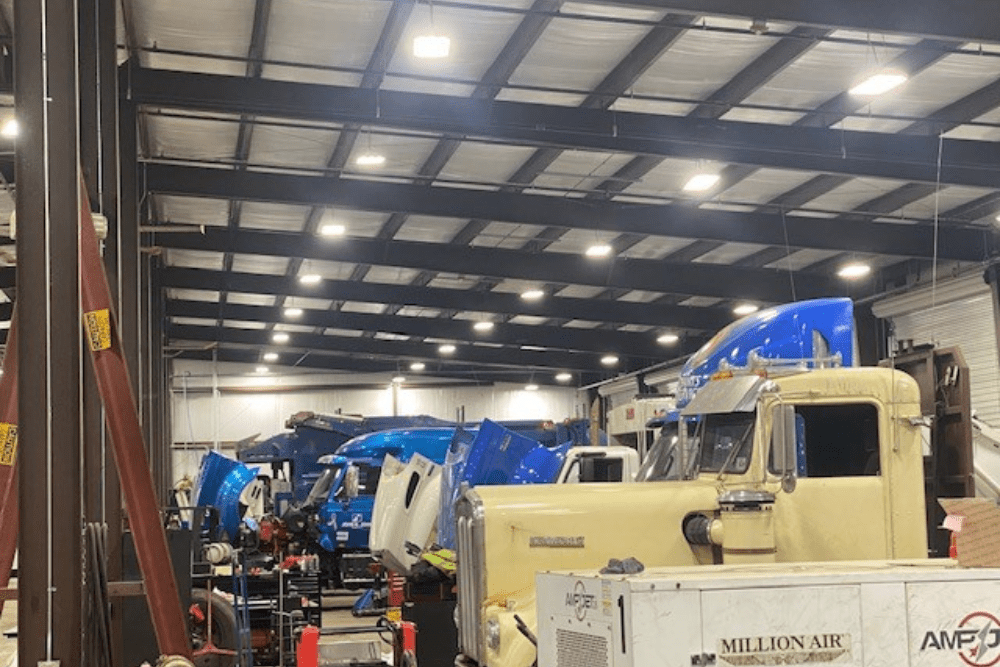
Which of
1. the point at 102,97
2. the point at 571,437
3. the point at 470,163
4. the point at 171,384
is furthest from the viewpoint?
the point at 171,384

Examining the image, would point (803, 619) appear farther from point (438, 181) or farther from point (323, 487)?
point (323, 487)

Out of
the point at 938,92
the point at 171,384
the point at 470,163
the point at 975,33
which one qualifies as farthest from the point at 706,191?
the point at 171,384

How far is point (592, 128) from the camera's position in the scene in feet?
52.5

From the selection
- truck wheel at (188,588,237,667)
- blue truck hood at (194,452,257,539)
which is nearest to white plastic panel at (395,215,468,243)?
blue truck hood at (194,452,257,539)

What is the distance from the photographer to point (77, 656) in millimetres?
6879

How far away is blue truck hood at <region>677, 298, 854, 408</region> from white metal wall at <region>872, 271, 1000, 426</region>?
11556 mm

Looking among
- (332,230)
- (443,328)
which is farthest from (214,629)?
(443,328)

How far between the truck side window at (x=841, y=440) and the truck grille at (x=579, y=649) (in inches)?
107

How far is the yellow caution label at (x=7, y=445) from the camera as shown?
8039mm

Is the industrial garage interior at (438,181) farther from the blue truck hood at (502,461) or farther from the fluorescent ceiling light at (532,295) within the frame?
the blue truck hood at (502,461)

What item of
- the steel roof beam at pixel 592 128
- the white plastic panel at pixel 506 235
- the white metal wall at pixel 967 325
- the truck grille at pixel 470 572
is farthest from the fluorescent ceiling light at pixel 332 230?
the truck grille at pixel 470 572

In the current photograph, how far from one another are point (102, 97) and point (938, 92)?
30.7 ft

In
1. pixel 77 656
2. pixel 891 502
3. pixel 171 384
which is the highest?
pixel 171 384

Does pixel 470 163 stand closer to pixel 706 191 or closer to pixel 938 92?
pixel 706 191
